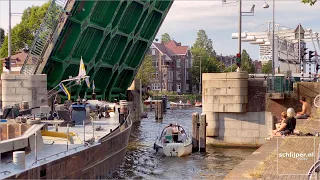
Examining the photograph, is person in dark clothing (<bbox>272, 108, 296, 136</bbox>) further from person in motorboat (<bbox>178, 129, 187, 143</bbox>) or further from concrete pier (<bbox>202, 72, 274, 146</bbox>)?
person in motorboat (<bbox>178, 129, 187, 143</bbox>)

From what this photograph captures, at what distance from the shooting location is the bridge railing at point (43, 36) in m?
31.5

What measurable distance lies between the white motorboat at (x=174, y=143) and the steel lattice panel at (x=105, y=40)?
339 inches

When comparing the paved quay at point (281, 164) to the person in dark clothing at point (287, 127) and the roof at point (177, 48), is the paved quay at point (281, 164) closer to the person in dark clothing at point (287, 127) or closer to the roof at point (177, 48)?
the person in dark clothing at point (287, 127)

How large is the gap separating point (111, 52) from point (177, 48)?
205 feet

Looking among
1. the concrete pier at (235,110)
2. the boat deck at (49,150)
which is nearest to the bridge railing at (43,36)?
the concrete pier at (235,110)

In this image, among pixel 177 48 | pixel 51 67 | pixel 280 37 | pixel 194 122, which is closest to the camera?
pixel 194 122

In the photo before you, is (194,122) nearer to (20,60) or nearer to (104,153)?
(104,153)

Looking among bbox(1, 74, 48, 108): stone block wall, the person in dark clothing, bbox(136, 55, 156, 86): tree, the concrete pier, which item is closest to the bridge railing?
bbox(1, 74, 48, 108): stone block wall

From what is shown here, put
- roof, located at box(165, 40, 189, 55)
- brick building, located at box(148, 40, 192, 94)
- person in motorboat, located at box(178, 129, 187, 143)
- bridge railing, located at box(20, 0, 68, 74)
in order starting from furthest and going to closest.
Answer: roof, located at box(165, 40, 189, 55), brick building, located at box(148, 40, 192, 94), bridge railing, located at box(20, 0, 68, 74), person in motorboat, located at box(178, 129, 187, 143)

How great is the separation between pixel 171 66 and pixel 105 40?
202ft

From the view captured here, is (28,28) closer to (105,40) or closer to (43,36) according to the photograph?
(105,40)

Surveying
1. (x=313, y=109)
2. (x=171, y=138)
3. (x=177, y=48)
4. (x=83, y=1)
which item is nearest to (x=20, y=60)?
(x=83, y=1)

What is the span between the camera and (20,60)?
55406 millimetres

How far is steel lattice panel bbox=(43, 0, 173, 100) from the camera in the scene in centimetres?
3228
